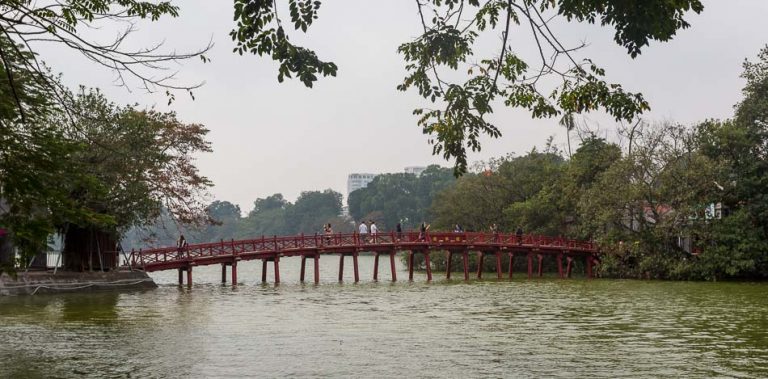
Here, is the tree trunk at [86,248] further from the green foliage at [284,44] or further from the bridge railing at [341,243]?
the green foliage at [284,44]

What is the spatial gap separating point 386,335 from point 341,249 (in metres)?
23.2

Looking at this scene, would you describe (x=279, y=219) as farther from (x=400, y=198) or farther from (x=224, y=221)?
(x=400, y=198)

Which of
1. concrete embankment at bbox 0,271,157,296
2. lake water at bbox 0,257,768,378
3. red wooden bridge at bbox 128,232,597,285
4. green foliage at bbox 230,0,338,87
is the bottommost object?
lake water at bbox 0,257,768,378

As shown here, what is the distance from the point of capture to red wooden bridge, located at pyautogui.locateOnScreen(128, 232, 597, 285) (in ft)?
126

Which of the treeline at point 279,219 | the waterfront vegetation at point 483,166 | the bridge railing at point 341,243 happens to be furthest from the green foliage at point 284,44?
the treeline at point 279,219

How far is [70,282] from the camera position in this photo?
108 ft

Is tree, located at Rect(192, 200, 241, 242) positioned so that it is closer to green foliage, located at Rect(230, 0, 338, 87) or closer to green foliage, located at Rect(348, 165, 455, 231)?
green foliage, located at Rect(348, 165, 455, 231)

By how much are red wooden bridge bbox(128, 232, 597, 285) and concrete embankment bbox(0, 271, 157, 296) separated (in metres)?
1.48

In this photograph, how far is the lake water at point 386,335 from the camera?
13.7 m

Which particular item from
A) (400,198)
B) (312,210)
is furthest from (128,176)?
(312,210)

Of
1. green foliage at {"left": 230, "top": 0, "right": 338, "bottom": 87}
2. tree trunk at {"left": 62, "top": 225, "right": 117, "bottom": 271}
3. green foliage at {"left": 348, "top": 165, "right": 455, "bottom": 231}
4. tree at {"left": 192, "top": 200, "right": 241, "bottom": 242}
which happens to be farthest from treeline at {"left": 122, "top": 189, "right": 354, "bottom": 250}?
green foliage at {"left": 230, "top": 0, "right": 338, "bottom": 87}

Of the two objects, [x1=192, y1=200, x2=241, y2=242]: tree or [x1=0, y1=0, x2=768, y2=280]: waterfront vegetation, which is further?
[x1=192, y1=200, x2=241, y2=242]: tree

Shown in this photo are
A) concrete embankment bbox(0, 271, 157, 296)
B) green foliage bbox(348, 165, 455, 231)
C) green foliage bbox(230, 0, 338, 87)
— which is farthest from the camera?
green foliage bbox(348, 165, 455, 231)

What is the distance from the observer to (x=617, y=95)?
10.4m
